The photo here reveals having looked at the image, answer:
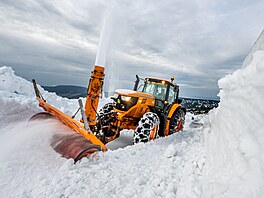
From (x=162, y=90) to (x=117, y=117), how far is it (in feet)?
7.29

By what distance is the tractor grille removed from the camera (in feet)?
17.4

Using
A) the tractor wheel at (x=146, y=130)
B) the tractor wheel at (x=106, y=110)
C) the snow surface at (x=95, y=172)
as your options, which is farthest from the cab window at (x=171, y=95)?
the snow surface at (x=95, y=172)

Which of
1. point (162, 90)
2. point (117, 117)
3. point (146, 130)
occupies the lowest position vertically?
point (146, 130)

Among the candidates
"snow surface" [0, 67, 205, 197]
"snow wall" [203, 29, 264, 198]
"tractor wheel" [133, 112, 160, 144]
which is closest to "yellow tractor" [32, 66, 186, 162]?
"tractor wheel" [133, 112, 160, 144]

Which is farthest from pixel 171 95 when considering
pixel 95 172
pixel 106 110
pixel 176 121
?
pixel 95 172

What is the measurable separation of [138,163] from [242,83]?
1.94m

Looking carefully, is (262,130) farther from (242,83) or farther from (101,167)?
(101,167)

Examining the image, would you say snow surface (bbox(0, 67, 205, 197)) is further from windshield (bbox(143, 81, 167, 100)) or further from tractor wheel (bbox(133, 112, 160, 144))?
windshield (bbox(143, 81, 167, 100))

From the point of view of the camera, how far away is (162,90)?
646 centimetres

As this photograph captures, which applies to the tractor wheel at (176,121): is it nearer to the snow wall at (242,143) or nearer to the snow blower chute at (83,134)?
the snow blower chute at (83,134)

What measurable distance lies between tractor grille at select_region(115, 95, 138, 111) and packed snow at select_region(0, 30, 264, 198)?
6.20ft

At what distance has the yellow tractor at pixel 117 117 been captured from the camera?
124 inches

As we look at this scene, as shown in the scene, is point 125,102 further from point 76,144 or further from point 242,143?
point 242,143

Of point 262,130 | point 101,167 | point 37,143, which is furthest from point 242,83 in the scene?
point 37,143
